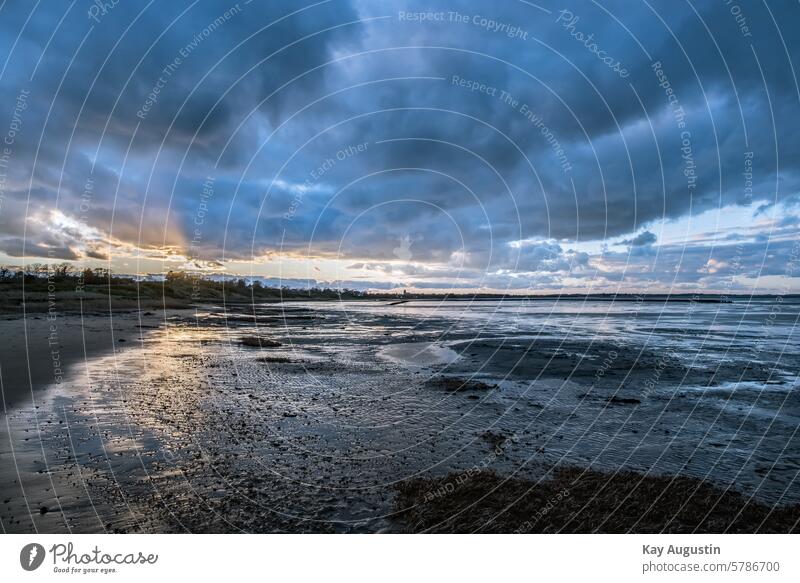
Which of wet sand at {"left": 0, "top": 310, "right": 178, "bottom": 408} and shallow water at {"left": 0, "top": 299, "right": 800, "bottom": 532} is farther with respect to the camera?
wet sand at {"left": 0, "top": 310, "right": 178, "bottom": 408}

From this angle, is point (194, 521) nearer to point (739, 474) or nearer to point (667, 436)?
point (739, 474)

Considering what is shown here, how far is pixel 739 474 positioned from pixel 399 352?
25.9 meters

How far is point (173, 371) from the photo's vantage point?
992 inches

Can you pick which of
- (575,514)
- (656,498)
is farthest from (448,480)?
(656,498)

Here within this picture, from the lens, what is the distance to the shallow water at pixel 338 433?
955 centimetres
